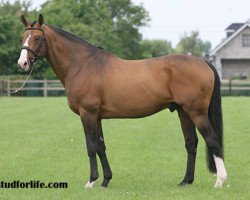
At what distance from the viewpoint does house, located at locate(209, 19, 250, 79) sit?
5512cm

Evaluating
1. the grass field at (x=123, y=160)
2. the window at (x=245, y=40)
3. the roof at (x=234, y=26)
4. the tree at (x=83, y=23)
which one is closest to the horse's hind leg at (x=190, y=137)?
the grass field at (x=123, y=160)

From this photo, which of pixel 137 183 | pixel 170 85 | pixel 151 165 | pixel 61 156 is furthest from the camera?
pixel 61 156

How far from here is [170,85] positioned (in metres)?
7.98

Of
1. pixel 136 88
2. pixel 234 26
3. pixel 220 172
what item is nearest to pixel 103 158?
pixel 136 88

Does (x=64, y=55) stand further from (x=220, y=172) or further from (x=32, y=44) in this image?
(x=220, y=172)

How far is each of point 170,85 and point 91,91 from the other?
1.21 metres

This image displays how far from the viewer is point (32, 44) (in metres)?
8.00

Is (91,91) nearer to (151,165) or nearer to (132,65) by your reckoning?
(132,65)

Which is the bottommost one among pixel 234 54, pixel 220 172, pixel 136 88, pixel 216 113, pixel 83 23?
pixel 234 54

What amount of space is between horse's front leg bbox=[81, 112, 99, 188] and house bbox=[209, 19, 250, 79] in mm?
47904

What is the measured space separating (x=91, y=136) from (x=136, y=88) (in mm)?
1019

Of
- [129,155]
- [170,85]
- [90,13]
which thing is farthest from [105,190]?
[90,13]

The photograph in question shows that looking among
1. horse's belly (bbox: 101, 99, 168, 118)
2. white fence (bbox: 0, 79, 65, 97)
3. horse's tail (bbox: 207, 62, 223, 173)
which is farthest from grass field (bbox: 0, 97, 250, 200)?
white fence (bbox: 0, 79, 65, 97)

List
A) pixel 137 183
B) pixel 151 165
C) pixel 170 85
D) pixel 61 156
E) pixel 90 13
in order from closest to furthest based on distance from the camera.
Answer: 1. pixel 170 85
2. pixel 137 183
3. pixel 151 165
4. pixel 61 156
5. pixel 90 13
